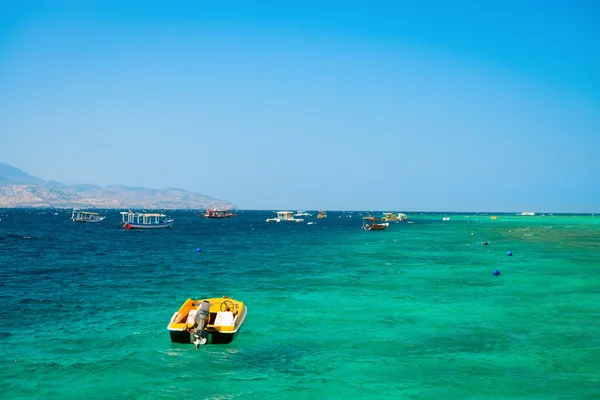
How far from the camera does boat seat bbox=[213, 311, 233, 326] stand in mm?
21141

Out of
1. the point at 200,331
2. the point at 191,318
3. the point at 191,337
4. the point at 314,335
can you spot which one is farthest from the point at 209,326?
the point at 314,335

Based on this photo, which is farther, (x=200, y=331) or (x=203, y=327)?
(x=203, y=327)

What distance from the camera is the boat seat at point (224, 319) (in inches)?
832

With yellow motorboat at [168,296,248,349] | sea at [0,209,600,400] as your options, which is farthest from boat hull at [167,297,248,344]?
sea at [0,209,600,400]

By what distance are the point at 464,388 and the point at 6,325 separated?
876 inches

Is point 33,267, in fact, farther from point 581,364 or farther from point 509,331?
point 581,364

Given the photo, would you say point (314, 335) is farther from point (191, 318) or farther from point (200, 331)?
point (191, 318)

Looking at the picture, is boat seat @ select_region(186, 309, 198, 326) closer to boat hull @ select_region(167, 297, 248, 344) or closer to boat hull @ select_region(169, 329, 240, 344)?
boat hull @ select_region(167, 297, 248, 344)

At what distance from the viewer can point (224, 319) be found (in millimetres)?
21438

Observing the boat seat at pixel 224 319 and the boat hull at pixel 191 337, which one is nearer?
the boat hull at pixel 191 337

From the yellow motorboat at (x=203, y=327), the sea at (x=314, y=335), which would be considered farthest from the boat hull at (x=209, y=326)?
the sea at (x=314, y=335)

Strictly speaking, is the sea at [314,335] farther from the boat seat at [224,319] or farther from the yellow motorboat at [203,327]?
the boat seat at [224,319]

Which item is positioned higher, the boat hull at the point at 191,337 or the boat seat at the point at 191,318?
the boat seat at the point at 191,318

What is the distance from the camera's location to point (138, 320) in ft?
84.7
